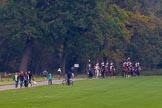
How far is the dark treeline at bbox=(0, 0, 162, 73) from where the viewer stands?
8394 cm

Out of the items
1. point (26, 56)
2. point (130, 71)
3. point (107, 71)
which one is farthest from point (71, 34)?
point (130, 71)

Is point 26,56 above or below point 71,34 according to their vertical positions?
below

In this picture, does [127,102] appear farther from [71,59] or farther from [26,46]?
[71,59]

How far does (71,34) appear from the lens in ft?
284

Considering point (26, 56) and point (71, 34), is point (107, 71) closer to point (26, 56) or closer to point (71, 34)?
point (71, 34)

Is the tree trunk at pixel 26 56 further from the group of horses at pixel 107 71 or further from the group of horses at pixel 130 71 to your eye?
the group of horses at pixel 130 71

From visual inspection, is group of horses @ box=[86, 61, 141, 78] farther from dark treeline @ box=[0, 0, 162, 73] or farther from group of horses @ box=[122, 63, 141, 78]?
dark treeline @ box=[0, 0, 162, 73]

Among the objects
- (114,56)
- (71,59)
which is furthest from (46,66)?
(114,56)


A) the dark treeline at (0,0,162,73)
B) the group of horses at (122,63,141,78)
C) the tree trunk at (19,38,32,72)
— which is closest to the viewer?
the group of horses at (122,63,141,78)

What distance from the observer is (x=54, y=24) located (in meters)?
83.7

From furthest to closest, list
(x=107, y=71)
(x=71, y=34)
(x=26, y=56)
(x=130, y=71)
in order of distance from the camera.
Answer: (x=26, y=56), (x=71, y=34), (x=130, y=71), (x=107, y=71)

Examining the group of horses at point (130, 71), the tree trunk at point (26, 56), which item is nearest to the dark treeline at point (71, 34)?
the tree trunk at point (26, 56)

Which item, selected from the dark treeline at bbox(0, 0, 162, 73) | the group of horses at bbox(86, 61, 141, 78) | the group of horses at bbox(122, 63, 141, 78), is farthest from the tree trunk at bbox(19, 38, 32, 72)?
the group of horses at bbox(122, 63, 141, 78)

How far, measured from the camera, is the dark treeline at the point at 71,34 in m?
83.9
